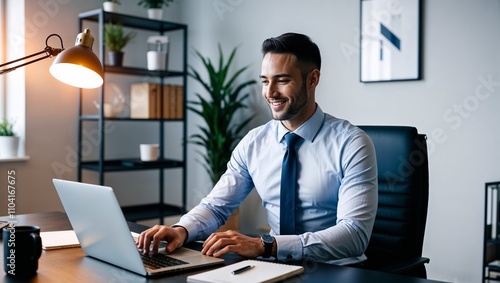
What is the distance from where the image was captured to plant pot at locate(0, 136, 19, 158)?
346 cm

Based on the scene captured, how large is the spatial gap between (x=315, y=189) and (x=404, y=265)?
0.36 m

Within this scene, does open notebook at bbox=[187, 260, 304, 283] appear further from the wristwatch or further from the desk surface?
the wristwatch

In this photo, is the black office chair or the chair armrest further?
the black office chair

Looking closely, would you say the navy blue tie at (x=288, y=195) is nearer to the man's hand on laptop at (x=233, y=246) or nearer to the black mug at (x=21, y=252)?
the man's hand on laptop at (x=233, y=246)

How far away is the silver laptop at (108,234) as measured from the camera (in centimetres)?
120

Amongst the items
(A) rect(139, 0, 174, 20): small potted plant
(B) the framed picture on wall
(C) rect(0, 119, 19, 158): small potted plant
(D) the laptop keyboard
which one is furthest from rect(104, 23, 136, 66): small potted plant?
(D) the laptop keyboard

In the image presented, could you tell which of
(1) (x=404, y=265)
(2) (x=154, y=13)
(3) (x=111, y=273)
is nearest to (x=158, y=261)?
(3) (x=111, y=273)

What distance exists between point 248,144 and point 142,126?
7.89 feet

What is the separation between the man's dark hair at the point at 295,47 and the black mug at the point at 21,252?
0.97 metres

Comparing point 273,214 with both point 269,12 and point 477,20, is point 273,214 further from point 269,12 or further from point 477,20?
point 269,12

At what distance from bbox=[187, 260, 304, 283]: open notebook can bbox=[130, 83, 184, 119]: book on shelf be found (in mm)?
2655

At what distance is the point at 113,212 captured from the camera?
3.94ft

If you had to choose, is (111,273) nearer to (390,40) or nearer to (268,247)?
(268,247)

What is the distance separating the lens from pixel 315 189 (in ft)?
5.82
